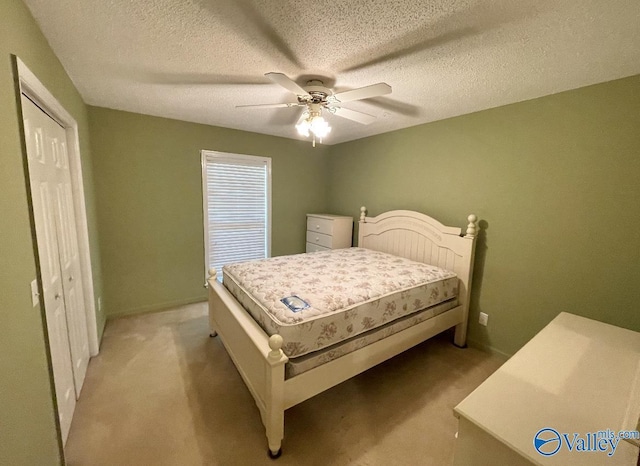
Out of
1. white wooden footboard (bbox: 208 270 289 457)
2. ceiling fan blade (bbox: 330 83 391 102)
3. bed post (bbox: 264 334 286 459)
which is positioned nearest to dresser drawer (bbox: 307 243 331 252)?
white wooden footboard (bbox: 208 270 289 457)

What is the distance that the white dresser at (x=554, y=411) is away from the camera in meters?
0.85

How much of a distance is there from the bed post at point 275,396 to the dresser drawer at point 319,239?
8.31 ft

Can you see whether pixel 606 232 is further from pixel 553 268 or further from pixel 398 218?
pixel 398 218

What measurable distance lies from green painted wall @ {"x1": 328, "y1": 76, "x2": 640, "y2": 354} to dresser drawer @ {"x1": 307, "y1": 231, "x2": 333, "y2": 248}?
4.67ft

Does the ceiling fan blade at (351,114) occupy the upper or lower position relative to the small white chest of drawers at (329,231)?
upper

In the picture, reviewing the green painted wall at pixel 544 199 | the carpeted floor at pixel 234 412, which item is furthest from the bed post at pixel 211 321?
the green painted wall at pixel 544 199

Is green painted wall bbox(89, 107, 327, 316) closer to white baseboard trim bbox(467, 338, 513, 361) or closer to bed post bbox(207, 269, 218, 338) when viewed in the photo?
bed post bbox(207, 269, 218, 338)

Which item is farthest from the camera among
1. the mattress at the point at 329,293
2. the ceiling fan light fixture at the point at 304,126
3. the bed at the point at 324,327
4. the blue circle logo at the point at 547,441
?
the ceiling fan light fixture at the point at 304,126

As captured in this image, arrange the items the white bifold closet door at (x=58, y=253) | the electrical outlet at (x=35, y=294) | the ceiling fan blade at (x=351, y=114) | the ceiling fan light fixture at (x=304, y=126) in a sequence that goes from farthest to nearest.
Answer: the ceiling fan blade at (x=351, y=114) → the ceiling fan light fixture at (x=304, y=126) → the white bifold closet door at (x=58, y=253) → the electrical outlet at (x=35, y=294)

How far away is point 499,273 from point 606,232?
0.82m

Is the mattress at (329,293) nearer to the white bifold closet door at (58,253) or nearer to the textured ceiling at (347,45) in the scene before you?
the white bifold closet door at (58,253)

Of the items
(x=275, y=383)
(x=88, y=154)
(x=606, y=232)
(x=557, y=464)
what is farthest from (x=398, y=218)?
(x=88, y=154)

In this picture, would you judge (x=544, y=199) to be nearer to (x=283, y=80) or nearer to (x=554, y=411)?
(x=554, y=411)

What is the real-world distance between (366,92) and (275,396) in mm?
1939
